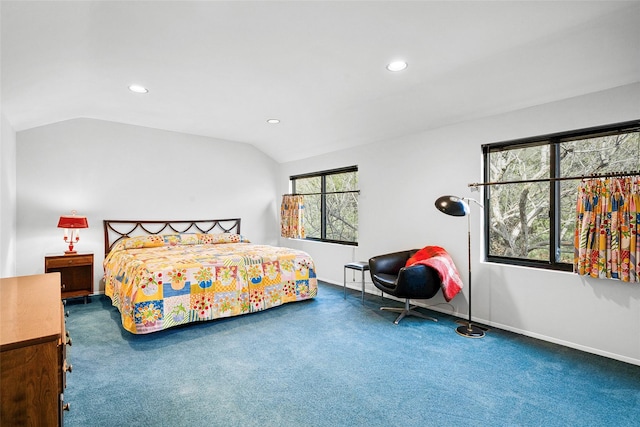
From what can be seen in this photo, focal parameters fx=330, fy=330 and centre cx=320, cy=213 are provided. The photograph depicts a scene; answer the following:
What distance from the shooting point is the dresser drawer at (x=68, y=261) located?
4.14 metres

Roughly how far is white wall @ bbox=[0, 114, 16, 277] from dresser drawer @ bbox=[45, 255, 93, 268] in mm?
372

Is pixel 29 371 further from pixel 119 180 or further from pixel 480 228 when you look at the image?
pixel 119 180

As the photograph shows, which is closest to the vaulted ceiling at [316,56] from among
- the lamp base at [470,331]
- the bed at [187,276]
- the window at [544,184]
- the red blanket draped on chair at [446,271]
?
the window at [544,184]

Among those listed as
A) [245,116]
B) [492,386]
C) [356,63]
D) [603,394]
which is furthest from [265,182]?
[603,394]

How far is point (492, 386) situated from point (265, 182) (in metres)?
5.20

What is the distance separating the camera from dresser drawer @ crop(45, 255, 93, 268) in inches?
163

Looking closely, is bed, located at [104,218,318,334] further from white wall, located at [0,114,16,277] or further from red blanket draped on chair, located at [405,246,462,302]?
red blanket draped on chair, located at [405,246,462,302]

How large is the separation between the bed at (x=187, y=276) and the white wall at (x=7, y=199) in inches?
38.9

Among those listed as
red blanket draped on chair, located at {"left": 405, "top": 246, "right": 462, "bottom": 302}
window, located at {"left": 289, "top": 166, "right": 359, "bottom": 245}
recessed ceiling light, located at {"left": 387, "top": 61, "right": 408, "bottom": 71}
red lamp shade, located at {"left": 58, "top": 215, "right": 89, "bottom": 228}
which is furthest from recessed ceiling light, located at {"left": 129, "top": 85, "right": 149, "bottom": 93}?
red blanket draped on chair, located at {"left": 405, "top": 246, "right": 462, "bottom": 302}

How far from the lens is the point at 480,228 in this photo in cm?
368

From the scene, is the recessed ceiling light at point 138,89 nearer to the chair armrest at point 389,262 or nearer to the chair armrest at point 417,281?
the chair armrest at point 389,262

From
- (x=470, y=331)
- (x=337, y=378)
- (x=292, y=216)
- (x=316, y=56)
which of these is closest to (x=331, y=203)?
(x=292, y=216)

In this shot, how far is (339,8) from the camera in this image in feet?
6.75

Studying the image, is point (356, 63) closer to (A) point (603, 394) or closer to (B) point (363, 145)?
(B) point (363, 145)
